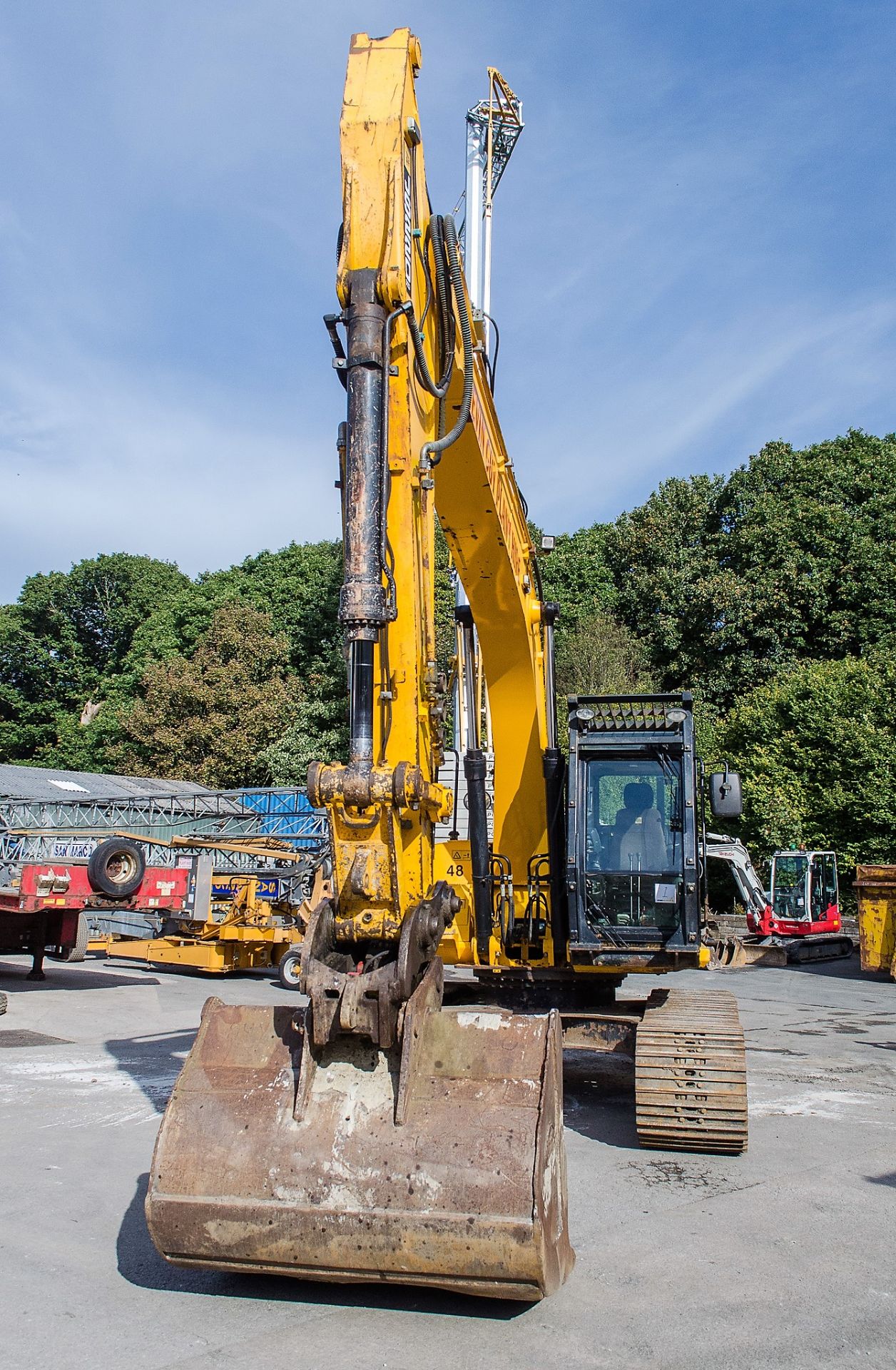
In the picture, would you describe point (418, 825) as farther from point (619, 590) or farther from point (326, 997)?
point (619, 590)

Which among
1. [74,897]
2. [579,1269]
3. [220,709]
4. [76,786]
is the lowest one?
[579,1269]

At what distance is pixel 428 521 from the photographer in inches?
223

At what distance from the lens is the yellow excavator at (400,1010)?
415 cm

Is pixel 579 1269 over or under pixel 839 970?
over

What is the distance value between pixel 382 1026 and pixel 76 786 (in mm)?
28643

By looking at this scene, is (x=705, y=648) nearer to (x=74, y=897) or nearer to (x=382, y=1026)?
(x=74, y=897)

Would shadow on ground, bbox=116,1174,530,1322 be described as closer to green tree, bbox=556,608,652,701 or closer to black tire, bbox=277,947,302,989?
black tire, bbox=277,947,302,989

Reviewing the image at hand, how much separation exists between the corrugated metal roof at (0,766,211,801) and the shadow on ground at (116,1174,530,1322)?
23635mm

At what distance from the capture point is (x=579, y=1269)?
4.78 meters

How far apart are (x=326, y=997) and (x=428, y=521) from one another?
96.8 inches

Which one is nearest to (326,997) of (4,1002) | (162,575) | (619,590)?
(4,1002)

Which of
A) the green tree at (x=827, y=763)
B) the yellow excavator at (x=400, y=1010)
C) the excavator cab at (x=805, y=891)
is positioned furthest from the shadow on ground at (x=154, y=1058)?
the green tree at (x=827, y=763)

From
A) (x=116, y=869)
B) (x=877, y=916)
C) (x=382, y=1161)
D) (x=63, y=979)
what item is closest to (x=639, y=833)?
(x=382, y=1161)

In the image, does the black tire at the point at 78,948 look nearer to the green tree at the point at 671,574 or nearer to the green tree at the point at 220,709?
the green tree at the point at 220,709
